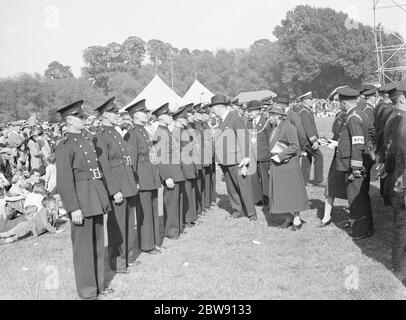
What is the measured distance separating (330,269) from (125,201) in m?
3.02

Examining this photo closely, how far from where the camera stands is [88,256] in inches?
201

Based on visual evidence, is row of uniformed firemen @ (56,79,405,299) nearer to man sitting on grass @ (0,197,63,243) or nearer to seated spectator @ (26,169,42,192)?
man sitting on grass @ (0,197,63,243)

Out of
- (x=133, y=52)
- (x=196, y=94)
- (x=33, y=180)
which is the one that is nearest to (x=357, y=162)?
(x=33, y=180)

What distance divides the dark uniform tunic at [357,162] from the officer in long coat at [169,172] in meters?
2.83

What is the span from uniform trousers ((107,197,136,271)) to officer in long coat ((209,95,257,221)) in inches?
116

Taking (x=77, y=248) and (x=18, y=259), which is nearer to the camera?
(x=77, y=248)

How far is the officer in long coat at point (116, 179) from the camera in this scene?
5.83 metres

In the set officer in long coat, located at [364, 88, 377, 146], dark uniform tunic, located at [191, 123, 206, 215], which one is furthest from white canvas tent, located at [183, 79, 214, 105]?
dark uniform tunic, located at [191, 123, 206, 215]

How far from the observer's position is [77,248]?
5.07 meters

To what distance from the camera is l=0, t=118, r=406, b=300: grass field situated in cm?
521

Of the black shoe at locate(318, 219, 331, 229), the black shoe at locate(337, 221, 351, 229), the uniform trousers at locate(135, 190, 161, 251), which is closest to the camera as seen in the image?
the uniform trousers at locate(135, 190, 161, 251)
